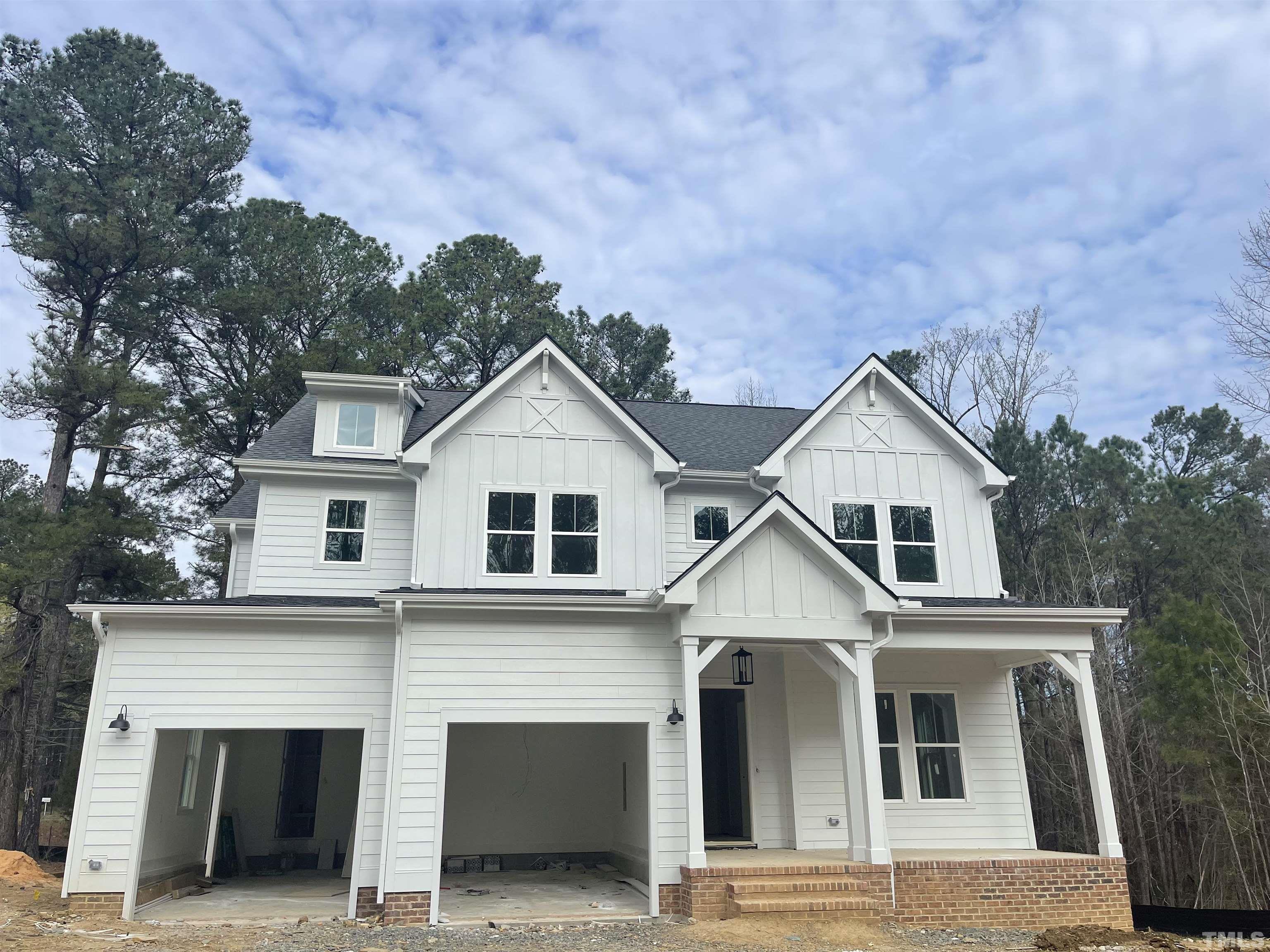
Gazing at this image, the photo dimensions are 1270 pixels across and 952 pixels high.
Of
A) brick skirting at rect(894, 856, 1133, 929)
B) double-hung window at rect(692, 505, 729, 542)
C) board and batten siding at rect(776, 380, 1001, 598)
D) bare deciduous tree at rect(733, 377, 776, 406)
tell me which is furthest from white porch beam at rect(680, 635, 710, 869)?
bare deciduous tree at rect(733, 377, 776, 406)

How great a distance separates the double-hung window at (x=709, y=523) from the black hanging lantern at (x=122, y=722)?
8.50 metres

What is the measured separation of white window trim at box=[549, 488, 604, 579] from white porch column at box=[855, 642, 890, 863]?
3.98 meters

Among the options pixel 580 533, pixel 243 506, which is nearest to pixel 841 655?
pixel 580 533

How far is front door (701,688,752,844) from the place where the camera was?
1313 cm

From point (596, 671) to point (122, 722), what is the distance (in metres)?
6.04

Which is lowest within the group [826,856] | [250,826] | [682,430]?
[826,856]

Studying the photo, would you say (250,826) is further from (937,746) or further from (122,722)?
(937,746)

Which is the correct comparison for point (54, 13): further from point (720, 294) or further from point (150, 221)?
point (720, 294)

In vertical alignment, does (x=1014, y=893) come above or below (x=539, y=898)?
above

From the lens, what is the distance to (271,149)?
25125mm

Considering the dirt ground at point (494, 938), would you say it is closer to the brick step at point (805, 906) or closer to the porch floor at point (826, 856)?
the brick step at point (805, 906)

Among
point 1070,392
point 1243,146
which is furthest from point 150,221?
point 1070,392

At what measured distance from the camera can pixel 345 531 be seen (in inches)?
540

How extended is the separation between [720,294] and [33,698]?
71.6ft
